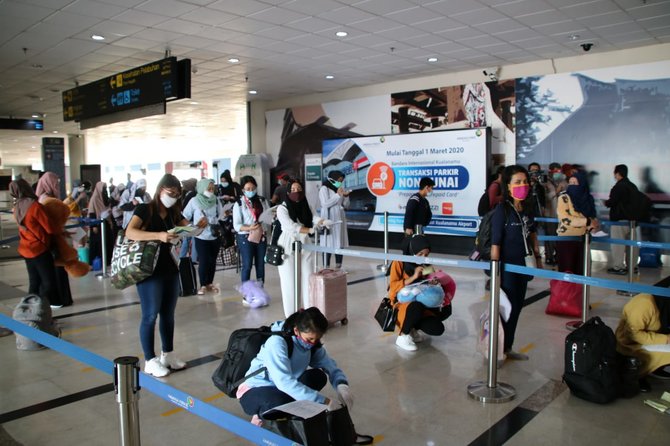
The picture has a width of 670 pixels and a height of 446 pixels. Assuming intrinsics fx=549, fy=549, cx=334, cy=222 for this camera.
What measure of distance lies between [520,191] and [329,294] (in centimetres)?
222

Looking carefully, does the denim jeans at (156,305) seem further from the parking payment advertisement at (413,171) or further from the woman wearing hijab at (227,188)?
the parking payment advertisement at (413,171)

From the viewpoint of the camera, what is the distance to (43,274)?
5.55 m

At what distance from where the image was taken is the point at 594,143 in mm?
9867

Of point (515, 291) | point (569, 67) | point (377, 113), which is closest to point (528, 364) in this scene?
point (515, 291)

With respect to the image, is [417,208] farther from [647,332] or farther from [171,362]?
[171,362]

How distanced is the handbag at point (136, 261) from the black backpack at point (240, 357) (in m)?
1.19

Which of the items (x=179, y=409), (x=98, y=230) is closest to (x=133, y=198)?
(x=98, y=230)

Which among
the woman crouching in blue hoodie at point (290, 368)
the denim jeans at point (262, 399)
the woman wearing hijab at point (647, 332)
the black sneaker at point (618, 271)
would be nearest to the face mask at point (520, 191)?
the woman wearing hijab at point (647, 332)

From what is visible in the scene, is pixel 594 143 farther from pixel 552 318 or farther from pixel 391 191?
pixel 552 318

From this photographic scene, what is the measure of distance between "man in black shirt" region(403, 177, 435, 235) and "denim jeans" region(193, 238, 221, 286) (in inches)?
101

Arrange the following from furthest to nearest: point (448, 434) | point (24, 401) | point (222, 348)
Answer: point (222, 348) < point (24, 401) < point (448, 434)

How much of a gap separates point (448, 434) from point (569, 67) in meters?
8.65

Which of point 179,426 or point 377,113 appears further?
point 377,113

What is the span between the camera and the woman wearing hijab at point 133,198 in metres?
8.79
